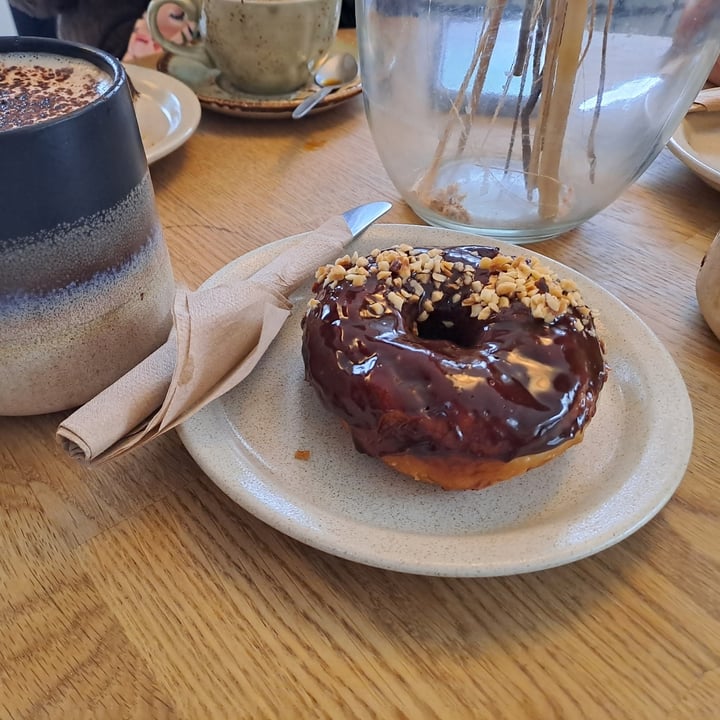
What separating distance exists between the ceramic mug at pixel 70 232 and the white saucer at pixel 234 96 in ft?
1.71

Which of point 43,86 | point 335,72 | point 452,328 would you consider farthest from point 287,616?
point 335,72

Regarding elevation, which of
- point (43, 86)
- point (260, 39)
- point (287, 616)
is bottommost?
point (287, 616)

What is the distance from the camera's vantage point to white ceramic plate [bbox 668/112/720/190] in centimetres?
85

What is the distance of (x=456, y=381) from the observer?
1.54 ft

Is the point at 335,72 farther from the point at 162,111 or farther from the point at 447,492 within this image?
the point at 447,492

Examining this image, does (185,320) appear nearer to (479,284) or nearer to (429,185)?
(479,284)

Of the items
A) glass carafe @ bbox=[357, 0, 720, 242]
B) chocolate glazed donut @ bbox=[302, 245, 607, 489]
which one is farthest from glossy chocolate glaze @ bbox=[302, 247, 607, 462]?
glass carafe @ bbox=[357, 0, 720, 242]

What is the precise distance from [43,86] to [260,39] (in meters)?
0.57

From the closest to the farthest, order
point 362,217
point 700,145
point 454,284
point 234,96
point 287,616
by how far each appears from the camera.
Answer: point 287,616
point 454,284
point 362,217
point 700,145
point 234,96

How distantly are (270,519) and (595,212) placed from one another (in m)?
0.56

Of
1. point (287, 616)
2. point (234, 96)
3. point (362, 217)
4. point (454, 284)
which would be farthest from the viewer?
point (234, 96)

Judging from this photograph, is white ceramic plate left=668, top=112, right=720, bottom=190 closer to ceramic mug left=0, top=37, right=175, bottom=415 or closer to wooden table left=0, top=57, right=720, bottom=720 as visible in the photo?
wooden table left=0, top=57, right=720, bottom=720

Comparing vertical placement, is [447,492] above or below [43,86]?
below

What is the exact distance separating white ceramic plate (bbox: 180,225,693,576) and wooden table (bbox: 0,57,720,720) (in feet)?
0.13
